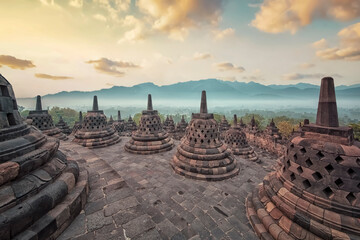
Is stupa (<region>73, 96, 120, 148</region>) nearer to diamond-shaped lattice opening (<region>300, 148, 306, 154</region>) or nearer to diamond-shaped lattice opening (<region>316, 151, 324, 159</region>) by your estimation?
diamond-shaped lattice opening (<region>300, 148, 306, 154</region>)

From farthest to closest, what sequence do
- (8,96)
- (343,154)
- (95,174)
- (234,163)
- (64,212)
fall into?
(234,163) → (95,174) → (8,96) → (343,154) → (64,212)

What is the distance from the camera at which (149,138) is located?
11734mm

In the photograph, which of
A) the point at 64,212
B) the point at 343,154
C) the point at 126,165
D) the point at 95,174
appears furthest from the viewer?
the point at 126,165

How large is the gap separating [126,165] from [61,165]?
5231 mm

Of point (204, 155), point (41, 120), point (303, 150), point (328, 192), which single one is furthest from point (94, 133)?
Result: point (328, 192)

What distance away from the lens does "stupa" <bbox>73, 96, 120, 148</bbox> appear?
1304cm

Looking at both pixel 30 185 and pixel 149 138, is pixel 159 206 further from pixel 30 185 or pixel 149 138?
pixel 149 138

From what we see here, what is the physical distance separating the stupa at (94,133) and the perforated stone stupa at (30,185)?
9.51m

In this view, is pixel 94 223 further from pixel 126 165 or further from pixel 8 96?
pixel 126 165

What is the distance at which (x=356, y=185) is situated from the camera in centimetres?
339

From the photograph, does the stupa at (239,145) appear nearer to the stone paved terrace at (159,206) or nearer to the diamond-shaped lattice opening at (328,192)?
the stone paved terrace at (159,206)

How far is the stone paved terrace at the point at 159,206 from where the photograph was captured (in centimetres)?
336

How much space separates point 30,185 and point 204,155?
654cm

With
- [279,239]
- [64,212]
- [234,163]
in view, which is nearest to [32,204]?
[64,212]
